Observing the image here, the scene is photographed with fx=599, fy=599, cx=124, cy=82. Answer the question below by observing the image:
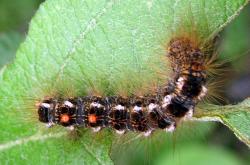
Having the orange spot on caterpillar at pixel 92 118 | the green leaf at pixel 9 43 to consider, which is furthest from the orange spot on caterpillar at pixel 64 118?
the green leaf at pixel 9 43

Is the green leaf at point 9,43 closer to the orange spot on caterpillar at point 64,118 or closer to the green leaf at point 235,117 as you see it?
the orange spot on caterpillar at point 64,118

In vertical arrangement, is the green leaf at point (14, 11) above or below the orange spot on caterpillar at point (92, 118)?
above

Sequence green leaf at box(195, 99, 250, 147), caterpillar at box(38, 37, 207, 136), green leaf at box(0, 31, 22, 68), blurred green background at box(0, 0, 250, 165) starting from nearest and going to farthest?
green leaf at box(195, 99, 250, 147), caterpillar at box(38, 37, 207, 136), blurred green background at box(0, 0, 250, 165), green leaf at box(0, 31, 22, 68)

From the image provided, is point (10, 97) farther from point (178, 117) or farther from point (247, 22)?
point (247, 22)

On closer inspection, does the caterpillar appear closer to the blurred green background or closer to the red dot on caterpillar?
the red dot on caterpillar

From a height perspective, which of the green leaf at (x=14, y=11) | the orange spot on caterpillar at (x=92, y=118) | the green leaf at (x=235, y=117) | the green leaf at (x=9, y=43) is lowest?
the green leaf at (x=235, y=117)

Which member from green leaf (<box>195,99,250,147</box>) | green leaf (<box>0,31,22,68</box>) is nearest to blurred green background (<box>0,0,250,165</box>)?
green leaf (<box>0,31,22,68</box>)
